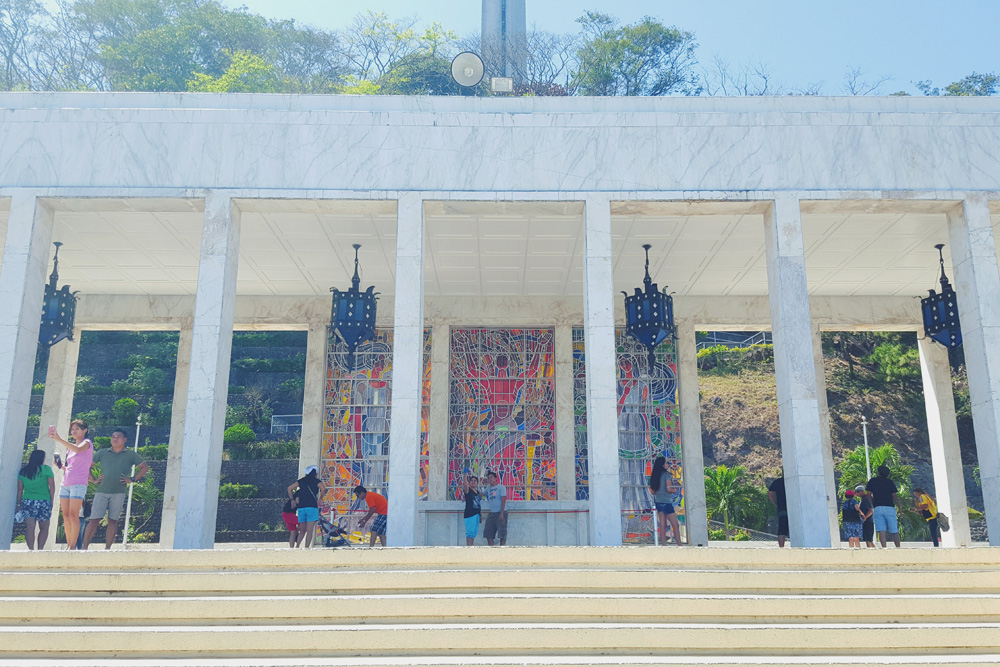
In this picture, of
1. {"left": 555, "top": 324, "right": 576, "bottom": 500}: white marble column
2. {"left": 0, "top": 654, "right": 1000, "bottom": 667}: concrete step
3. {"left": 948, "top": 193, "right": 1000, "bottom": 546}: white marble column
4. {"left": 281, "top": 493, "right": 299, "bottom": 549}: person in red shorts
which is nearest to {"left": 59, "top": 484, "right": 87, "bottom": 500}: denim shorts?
{"left": 281, "top": 493, "right": 299, "bottom": 549}: person in red shorts

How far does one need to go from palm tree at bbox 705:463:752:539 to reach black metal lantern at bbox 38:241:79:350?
820 inches

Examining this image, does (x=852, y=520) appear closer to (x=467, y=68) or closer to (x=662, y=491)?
Answer: (x=662, y=491)

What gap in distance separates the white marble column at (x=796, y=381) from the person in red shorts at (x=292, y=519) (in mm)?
5904

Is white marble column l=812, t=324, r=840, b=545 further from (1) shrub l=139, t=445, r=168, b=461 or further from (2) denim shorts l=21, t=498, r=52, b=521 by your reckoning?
(1) shrub l=139, t=445, r=168, b=461

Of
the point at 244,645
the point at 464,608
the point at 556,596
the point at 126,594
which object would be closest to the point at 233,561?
the point at 126,594

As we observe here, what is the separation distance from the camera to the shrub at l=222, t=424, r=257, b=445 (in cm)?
2911

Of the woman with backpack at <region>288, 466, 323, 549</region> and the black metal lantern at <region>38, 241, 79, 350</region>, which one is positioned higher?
the black metal lantern at <region>38, 241, 79, 350</region>

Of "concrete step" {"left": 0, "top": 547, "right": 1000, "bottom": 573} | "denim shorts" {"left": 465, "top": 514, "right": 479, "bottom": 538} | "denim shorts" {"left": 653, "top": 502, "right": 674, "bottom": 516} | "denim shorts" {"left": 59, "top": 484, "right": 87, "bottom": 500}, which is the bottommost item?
"concrete step" {"left": 0, "top": 547, "right": 1000, "bottom": 573}

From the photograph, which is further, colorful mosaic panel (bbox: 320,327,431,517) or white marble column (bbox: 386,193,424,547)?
colorful mosaic panel (bbox: 320,327,431,517)

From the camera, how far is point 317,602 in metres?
6.30

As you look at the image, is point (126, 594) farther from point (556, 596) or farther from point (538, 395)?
point (538, 395)

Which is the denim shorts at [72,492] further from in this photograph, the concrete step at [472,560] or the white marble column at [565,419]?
the white marble column at [565,419]

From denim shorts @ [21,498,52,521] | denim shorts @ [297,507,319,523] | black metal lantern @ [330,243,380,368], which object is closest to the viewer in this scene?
denim shorts @ [21,498,52,521]

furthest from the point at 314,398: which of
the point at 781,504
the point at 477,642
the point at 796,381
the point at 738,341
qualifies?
the point at 738,341
